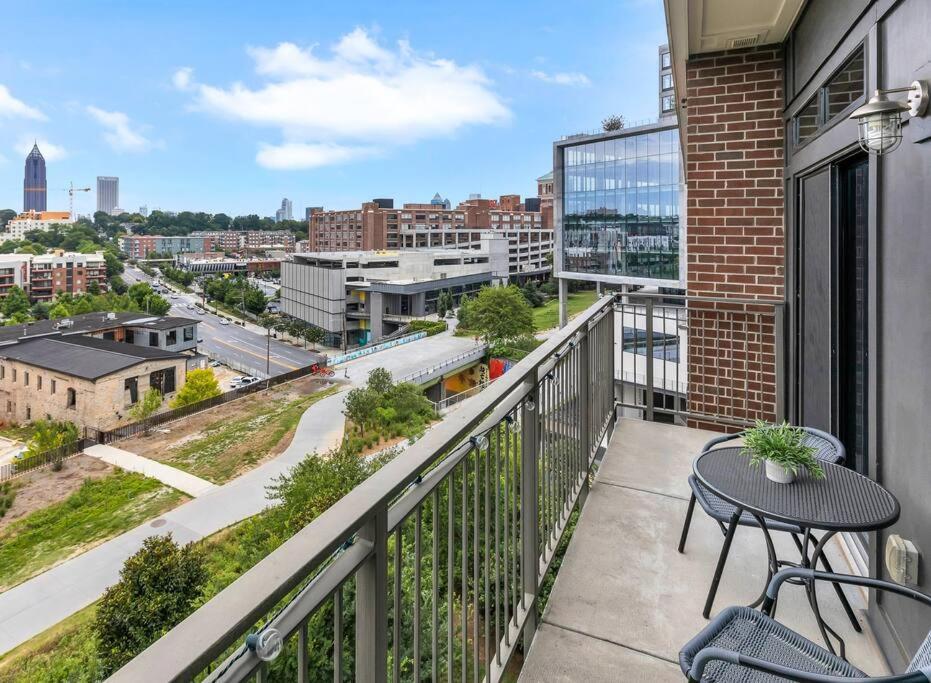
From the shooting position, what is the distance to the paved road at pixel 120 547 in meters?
16.0

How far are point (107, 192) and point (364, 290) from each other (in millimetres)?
192236

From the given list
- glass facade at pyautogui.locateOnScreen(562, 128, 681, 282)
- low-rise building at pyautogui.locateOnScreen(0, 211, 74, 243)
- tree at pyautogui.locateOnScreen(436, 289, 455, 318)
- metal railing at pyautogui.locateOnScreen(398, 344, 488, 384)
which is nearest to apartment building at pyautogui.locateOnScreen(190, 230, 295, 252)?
low-rise building at pyautogui.locateOnScreen(0, 211, 74, 243)

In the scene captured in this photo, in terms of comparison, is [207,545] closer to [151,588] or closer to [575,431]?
[151,588]

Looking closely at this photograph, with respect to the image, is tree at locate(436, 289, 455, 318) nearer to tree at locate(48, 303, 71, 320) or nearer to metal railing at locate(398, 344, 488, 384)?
metal railing at locate(398, 344, 488, 384)

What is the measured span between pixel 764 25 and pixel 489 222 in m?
76.9

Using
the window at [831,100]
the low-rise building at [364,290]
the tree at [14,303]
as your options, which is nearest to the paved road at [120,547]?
the window at [831,100]

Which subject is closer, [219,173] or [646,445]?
[646,445]

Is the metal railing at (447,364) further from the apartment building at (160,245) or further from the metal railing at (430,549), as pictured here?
the apartment building at (160,245)

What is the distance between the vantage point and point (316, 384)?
3553 cm

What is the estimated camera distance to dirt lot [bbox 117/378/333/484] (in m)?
25.5

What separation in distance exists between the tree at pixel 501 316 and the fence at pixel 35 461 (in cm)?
2657

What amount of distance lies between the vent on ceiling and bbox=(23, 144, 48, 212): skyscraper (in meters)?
195

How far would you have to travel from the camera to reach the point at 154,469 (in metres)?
24.9

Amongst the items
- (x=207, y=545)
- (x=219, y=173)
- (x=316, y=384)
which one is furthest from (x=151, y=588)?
(x=219, y=173)
